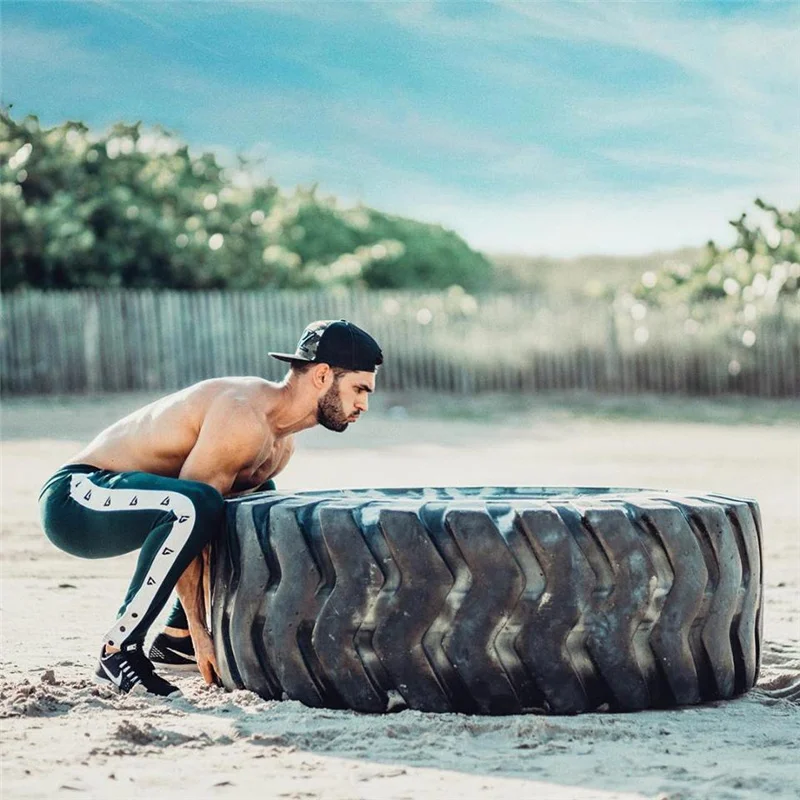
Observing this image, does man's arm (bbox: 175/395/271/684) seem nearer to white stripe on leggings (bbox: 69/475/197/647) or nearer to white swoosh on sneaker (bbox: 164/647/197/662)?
white stripe on leggings (bbox: 69/475/197/647)

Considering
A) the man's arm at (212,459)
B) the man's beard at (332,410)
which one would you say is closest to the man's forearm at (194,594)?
the man's arm at (212,459)

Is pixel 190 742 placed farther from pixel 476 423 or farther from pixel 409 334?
pixel 409 334

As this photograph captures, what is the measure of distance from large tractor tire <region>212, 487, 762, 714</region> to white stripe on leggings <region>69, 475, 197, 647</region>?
0.22 meters

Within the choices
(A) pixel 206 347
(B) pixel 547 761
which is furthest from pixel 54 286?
(B) pixel 547 761

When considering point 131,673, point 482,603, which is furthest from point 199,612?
point 482,603

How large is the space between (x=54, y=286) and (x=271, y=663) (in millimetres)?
18493

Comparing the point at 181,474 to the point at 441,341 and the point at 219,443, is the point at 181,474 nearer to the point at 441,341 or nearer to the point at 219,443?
the point at 219,443

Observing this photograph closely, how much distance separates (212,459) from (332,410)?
463 millimetres

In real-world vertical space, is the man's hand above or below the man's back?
below

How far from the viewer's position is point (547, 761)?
12.6 ft

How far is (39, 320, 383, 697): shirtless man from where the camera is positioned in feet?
15.2

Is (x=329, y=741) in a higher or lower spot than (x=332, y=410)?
lower

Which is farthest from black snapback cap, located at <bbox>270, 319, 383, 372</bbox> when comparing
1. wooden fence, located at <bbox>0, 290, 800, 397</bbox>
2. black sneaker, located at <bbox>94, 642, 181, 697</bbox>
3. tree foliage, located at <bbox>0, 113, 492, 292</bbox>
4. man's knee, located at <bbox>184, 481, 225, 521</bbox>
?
tree foliage, located at <bbox>0, 113, 492, 292</bbox>

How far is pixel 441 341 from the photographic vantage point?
68.4ft
